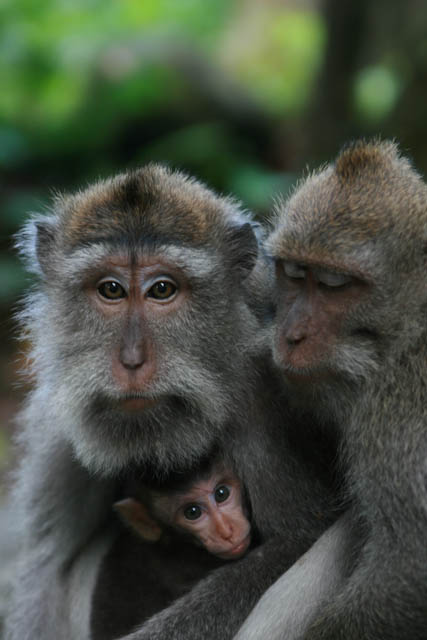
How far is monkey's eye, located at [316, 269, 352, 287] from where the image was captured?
14.2ft

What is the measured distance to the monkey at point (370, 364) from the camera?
419 cm

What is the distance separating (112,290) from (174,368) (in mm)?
499

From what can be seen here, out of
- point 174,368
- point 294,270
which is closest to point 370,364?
point 294,270

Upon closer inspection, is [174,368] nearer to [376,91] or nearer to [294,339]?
[294,339]

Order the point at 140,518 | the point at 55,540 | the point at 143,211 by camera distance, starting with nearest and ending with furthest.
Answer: the point at 143,211 → the point at 140,518 → the point at 55,540

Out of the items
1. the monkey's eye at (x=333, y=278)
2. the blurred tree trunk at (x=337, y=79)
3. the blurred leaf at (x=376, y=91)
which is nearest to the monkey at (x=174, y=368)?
the monkey's eye at (x=333, y=278)

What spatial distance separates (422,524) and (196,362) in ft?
4.41

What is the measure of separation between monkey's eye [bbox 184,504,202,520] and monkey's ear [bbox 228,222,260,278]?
121 centimetres

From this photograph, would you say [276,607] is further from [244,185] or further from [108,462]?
[244,185]

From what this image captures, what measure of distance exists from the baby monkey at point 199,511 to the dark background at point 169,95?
7021 millimetres

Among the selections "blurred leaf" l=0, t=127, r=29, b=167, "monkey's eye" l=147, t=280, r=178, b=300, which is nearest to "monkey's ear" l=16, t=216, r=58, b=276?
"monkey's eye" l=147, t=280, r=178, b=300

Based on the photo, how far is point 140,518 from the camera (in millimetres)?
5234

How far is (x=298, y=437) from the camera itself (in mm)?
5016

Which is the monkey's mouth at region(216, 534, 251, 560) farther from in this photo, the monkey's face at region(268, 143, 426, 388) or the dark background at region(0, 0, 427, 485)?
the dark background at region(0, 0, 427, 485)
